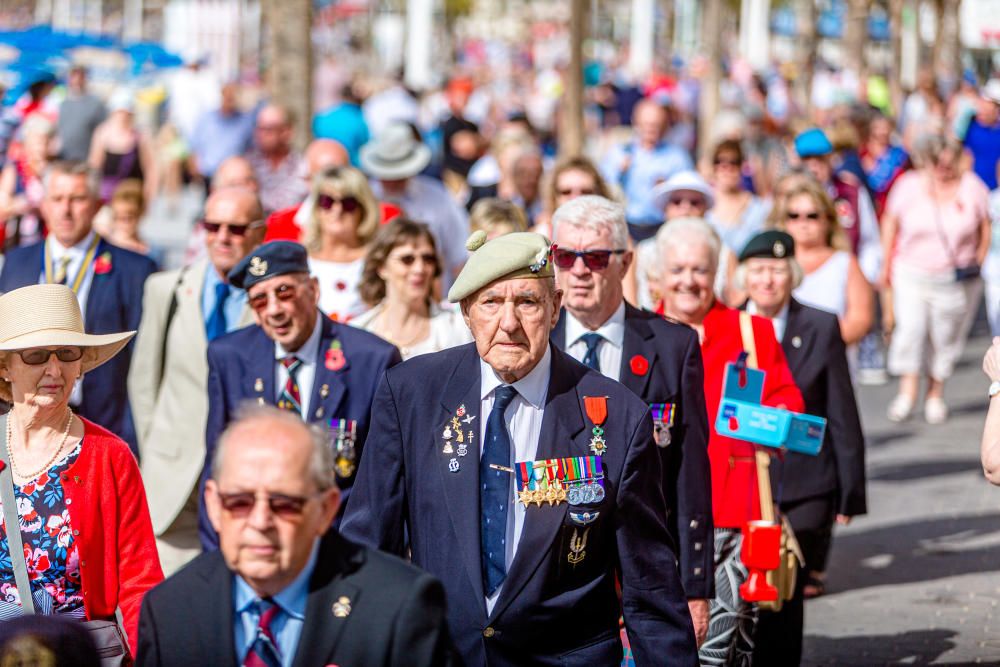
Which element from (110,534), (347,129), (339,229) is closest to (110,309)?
(339,229)

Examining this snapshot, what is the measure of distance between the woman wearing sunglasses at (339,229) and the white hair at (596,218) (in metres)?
2.59

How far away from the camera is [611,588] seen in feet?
17.0

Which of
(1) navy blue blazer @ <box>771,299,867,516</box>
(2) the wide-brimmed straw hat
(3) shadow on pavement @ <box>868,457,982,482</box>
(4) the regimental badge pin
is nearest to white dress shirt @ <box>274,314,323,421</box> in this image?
(2) the wide-brimmed straw hat

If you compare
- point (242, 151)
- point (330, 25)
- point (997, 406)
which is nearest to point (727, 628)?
point (997, 406)

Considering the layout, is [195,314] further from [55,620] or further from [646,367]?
[55,620]

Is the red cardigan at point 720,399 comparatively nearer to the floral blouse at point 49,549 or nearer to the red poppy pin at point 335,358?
the red poppy pin at point 335,358

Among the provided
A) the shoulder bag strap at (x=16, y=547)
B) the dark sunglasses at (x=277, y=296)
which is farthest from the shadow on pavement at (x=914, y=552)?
the shoulder bag strap at (x=16, y=547)

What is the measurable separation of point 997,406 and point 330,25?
64.4 metres

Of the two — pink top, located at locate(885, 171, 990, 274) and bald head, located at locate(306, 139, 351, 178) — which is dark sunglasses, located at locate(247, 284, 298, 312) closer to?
Answer: bald head, located at locate(306, 139, 351, 178)

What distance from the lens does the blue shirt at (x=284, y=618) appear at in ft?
13.5

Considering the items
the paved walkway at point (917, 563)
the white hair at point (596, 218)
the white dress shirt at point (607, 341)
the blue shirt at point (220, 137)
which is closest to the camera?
the white dress shirt at point (607, 341)

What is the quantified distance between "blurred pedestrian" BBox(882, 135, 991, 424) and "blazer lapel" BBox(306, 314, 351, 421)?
800 cm

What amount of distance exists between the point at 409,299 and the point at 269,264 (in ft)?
4.23

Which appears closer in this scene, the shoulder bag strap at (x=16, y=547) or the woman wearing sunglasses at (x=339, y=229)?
the shoulder bag strap at (x=16, y=547)
